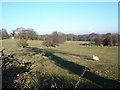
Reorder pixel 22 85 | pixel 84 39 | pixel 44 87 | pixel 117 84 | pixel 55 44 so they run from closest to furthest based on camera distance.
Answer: pixel 22 85, pixel 44 87, pixel 117 84, pixel 55 44, pixel 84 39

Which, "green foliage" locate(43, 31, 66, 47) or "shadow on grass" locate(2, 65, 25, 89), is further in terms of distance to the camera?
"green foliage" locate(43, 31, 66, 47)

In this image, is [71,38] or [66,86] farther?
[71,38]

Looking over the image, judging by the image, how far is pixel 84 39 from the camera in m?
86.1

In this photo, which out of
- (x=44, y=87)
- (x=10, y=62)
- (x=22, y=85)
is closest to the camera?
(x=22, y=85)

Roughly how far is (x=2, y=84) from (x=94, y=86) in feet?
36.3

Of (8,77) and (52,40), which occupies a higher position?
(8,77)

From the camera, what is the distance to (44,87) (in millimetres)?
13133

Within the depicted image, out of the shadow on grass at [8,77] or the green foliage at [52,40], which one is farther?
the green foliage at [52,40]

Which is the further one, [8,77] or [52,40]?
[52,40]

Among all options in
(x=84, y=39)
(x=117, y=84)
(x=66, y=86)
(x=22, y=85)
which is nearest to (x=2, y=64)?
(x=22, y=85)

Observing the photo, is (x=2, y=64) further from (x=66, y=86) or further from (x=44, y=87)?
(x=66, y=86)

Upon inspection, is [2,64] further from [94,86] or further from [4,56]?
[94,86]

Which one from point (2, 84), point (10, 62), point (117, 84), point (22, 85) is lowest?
point (117, 84)

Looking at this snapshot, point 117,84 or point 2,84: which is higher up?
point 2,84
